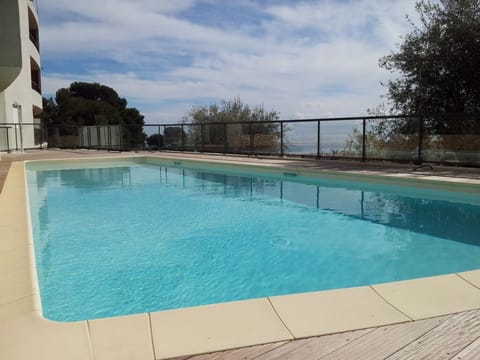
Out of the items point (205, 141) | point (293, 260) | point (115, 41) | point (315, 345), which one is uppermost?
point (115, 41)

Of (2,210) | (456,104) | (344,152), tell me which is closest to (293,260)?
(2,210)

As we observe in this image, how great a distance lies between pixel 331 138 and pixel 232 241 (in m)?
7.09

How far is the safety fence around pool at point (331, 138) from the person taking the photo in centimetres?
909

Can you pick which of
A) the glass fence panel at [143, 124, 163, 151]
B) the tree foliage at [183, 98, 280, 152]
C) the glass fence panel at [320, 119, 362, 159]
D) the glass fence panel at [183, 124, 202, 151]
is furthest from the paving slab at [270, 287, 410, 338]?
the glass fence panel at [143, 124, 163, 151]

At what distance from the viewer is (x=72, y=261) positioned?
412 centimetres

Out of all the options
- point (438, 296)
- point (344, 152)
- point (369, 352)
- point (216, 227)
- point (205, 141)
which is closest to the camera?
point (369, 352)

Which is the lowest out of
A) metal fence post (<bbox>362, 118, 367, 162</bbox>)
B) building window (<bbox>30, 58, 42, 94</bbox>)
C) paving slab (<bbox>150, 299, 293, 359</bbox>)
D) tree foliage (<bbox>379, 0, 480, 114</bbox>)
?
paving slab (<bbox>150, 299, 293, 359</bbox>)

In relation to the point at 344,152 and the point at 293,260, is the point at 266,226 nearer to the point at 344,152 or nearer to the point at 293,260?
the point at 293,260

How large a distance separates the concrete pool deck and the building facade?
10.2m

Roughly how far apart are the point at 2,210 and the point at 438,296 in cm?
475

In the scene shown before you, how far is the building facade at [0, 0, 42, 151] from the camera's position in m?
10.9

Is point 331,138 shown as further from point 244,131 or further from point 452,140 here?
point 244,131

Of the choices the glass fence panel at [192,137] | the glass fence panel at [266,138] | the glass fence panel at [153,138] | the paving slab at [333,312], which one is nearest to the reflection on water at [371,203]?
the paving slab at [333,312]

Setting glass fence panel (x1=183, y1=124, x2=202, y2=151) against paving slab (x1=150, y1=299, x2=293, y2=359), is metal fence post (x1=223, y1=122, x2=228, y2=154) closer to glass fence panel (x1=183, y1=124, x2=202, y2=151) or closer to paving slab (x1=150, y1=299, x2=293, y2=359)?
glass fence panel (x1=183, y1=124, x2=202, y2=151)
